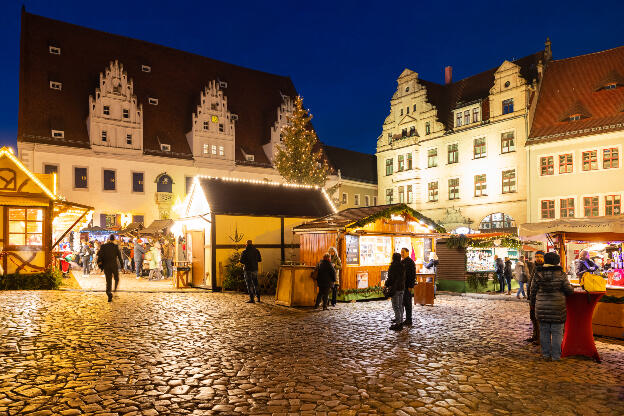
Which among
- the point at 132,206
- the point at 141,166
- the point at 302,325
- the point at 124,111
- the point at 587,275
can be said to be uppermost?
the point at 124,111

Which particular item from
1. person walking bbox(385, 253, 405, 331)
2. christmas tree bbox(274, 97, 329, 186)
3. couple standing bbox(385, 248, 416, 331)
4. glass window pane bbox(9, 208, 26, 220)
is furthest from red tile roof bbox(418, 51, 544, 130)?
glass window pane bbox(9, 208, 26, 220)

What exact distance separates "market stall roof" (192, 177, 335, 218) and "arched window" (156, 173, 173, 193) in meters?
18.9

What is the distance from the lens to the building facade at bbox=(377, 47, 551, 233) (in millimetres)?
36469

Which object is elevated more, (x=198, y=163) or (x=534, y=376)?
(x=198, y=163)

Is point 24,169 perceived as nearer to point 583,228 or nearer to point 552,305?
point 552,305

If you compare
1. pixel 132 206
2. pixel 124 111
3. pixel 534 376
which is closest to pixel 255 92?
pixel 124 111

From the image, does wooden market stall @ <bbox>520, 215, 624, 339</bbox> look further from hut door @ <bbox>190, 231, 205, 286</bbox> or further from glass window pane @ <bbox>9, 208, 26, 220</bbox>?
glass window pane @ <bbox>9, 208, 26, 220</bbox>

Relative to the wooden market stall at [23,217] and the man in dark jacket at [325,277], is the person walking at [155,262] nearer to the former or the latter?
the wooden market stall at [23,217]

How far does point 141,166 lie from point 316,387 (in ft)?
117

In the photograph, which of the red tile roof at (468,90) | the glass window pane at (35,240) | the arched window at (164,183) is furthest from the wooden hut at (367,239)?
the arched window at (164,183)

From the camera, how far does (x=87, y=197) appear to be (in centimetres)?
3622

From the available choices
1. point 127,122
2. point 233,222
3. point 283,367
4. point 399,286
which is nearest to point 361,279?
point 399,286

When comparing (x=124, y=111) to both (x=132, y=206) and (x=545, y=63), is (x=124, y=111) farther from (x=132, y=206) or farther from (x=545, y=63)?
(x=545, y=63)

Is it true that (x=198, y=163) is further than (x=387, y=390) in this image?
Yes
